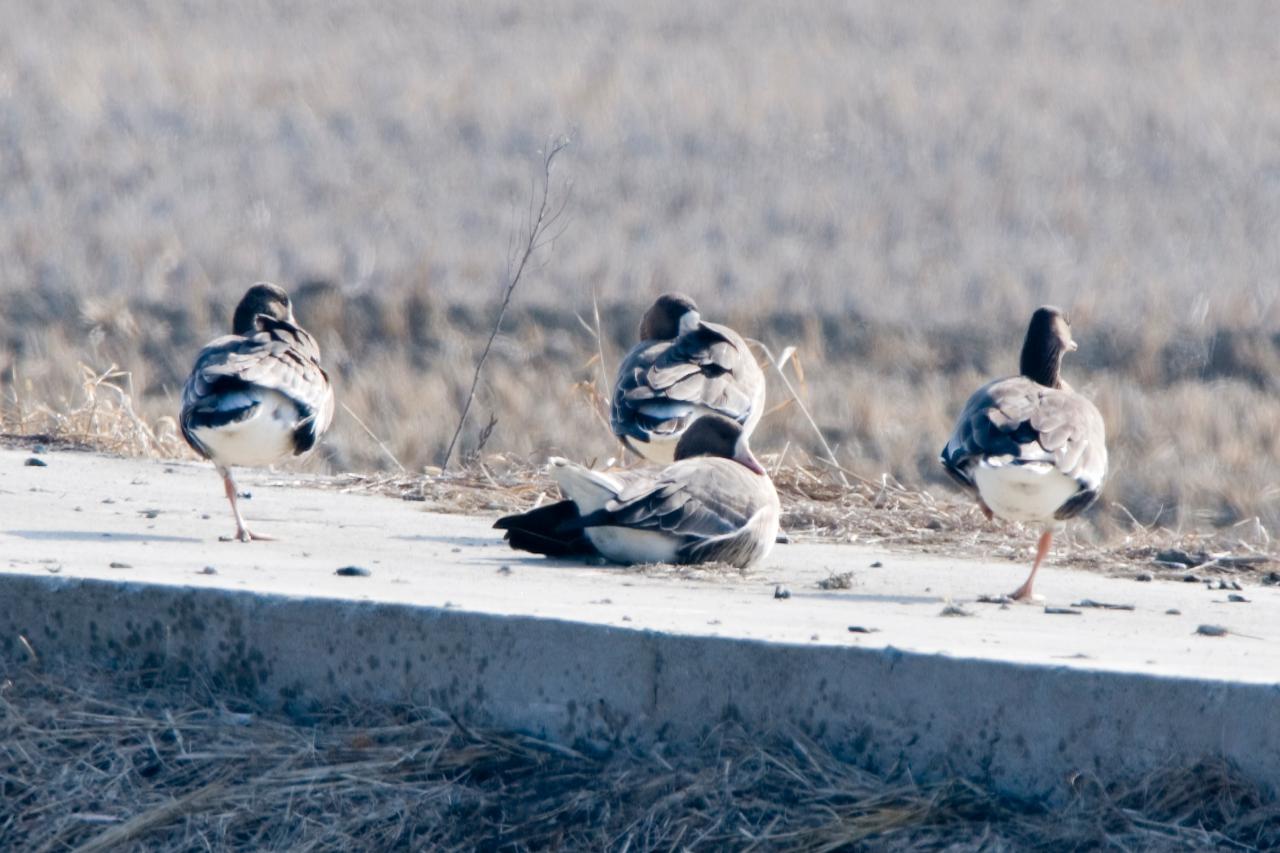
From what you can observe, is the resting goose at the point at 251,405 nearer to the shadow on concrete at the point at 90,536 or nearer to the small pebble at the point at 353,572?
the shadow on concrete at the point at 90,536

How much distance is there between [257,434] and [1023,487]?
3.14 meters

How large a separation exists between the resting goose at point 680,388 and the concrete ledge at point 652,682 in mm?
3396

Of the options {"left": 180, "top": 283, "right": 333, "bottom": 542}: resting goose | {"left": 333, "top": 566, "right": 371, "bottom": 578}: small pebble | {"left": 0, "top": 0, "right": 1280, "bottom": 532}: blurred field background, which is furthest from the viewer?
{"left": 0, "top": 0, "right": 1280, "bottom": 532}: blurred field background

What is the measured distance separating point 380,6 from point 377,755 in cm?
4094

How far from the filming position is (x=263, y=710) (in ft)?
17.2

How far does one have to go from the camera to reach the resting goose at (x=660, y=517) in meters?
6.68

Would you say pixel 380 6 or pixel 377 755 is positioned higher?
pixel 380 6

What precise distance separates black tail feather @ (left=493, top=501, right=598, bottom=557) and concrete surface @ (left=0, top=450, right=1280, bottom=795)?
196mm

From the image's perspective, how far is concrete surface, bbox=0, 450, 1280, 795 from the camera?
4605 millimetres

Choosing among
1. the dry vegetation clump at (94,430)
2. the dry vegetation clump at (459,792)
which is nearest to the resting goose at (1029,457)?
the dry vegetation clump at (459,792)

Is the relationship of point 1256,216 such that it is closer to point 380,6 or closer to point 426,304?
point 426,304

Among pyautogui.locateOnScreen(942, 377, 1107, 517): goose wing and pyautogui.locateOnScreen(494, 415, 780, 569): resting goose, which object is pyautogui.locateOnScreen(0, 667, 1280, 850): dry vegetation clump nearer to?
pyautogui.locateOnScreen(494, 415, 780, 569): resting goose

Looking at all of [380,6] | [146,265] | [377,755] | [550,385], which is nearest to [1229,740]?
[377,755]

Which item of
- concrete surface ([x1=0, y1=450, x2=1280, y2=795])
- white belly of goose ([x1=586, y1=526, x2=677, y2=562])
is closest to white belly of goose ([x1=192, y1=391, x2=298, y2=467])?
concrete surface ([x1=0, y1=450, x2=1280, y2=795])
